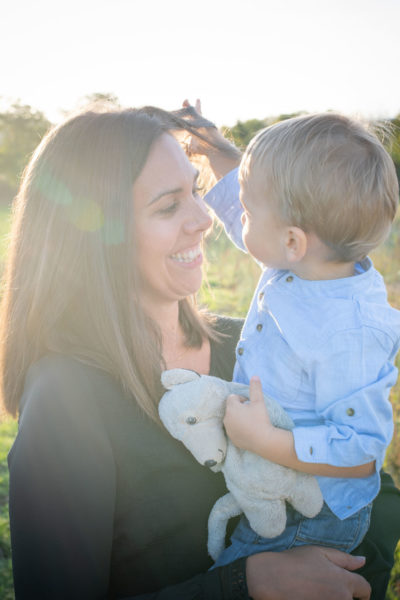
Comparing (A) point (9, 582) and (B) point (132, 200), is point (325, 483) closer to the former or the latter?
(B) point (132, 200)

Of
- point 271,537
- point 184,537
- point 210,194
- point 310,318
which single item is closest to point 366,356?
point 310,318

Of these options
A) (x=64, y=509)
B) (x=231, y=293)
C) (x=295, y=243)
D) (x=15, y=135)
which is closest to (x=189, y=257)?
(x=295, y=243)

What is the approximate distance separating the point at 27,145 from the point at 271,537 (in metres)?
40.3

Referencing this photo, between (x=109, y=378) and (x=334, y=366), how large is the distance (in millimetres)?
753

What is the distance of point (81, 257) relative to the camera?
6.15 feet

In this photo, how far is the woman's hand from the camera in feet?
4.95

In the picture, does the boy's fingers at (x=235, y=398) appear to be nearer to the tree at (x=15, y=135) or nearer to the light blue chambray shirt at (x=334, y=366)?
the light blue chambray shirt at (x=334, y=366)

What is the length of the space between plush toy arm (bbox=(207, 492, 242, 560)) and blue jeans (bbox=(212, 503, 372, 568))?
39 millimetres

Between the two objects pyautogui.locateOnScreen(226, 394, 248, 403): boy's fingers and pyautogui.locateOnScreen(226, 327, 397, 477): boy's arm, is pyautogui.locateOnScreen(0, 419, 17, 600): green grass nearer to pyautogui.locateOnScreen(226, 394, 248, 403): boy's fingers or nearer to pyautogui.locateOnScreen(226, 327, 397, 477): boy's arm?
pyautogui.locateOnScreen(226, 394, 248, 403): boy's fingers

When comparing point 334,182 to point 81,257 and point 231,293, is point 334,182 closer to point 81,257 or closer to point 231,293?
point 81,257

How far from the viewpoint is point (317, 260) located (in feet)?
5.30

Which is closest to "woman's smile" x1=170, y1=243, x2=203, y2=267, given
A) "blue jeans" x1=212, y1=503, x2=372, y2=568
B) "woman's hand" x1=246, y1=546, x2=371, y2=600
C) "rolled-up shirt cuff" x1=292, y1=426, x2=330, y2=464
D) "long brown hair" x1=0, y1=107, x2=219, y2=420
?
"long brown hair" x1=0, y1=107, x2=219, y2=420

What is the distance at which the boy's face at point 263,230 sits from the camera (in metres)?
1.65

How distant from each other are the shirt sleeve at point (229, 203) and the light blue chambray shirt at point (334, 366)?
82cm
